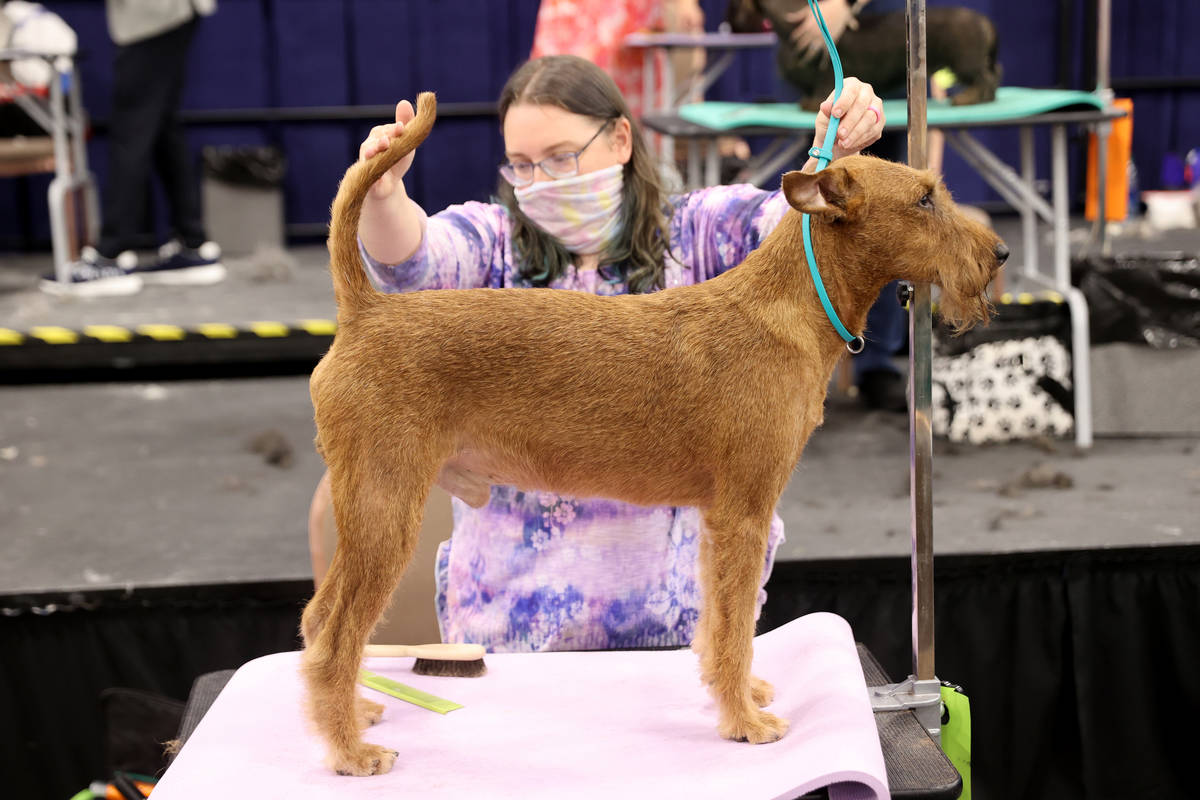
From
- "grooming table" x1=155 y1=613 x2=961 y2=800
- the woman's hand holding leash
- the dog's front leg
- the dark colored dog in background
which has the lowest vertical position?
"grooming table" x1=155 y1=613 x2=961 y2=800

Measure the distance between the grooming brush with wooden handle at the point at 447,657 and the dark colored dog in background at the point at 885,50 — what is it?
240cm

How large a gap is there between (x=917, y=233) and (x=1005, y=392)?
2.76 meters

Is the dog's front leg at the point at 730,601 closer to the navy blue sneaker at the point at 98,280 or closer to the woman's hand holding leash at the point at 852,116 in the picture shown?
the woman's hand holding leash at the point at 852,116

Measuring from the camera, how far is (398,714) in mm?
1378

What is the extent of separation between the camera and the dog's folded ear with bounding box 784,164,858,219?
3.49 feet

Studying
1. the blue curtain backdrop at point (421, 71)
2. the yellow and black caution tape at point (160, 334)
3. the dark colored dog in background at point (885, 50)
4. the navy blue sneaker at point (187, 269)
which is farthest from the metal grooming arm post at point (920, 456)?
the blue curtain backdrop at point (421, 71)

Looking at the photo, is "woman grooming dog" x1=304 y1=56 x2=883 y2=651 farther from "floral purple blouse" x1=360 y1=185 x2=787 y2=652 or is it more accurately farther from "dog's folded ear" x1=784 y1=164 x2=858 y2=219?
"dog's folded ear" x1=784 y1=164 x2=858 y2=219

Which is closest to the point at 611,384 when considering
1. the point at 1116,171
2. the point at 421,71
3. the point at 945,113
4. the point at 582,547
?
the point at 582,547

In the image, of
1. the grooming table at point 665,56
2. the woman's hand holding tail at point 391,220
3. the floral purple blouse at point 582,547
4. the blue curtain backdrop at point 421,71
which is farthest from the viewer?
the blue curtain backdrop at point 421,71

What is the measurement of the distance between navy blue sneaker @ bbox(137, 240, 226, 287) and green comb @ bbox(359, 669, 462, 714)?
4903mm

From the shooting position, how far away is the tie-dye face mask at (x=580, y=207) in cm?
153

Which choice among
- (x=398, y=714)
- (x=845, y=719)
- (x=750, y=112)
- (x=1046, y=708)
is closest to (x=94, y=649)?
(x=398, y=714)

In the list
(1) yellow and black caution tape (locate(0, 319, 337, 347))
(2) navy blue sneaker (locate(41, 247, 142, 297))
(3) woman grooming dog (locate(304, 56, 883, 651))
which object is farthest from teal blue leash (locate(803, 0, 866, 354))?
(2) navy blue sneaker (locate(41, 247, 142, 297))

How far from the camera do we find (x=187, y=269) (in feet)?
20.0
